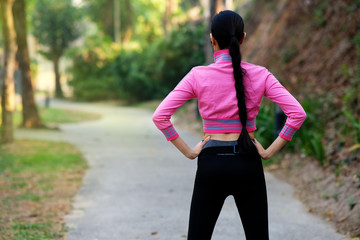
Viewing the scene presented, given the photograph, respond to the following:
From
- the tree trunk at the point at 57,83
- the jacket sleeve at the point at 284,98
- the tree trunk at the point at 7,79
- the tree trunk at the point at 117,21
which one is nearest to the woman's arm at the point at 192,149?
the jacket sleeve at the point at 284,98

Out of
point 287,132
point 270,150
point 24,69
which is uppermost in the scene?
point 287,132

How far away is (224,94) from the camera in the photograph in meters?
2.80

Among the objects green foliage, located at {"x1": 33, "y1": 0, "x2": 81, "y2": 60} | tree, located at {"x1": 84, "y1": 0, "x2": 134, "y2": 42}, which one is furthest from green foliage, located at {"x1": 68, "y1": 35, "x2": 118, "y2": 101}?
tree, located at {"x1": 84, "y1": 0, "x2": 134, "y2": 42}

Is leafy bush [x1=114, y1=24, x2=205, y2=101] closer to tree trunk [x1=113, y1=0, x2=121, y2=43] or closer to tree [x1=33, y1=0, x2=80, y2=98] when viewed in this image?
tree trunk [x1=113, y1=0, x2=121, y2=43]

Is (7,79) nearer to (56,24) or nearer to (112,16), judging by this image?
(56,24)

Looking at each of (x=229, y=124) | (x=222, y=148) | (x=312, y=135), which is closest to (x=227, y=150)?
(x=222, y=148)

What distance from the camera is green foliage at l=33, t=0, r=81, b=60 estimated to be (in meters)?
45.6

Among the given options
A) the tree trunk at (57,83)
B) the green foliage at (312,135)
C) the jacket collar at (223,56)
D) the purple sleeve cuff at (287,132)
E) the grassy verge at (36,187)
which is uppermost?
the jacket collar at (223,56)

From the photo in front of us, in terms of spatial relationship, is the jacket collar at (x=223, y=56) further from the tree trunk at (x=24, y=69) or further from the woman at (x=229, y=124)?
the tree trunk at (x=24, y=69)

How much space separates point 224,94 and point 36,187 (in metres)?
5.60

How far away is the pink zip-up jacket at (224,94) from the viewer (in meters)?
2.80

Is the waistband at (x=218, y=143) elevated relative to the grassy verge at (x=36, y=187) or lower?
elevated

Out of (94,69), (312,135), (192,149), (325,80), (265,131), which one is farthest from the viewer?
(94,69)

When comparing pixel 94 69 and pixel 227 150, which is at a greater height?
pixel 227 150
